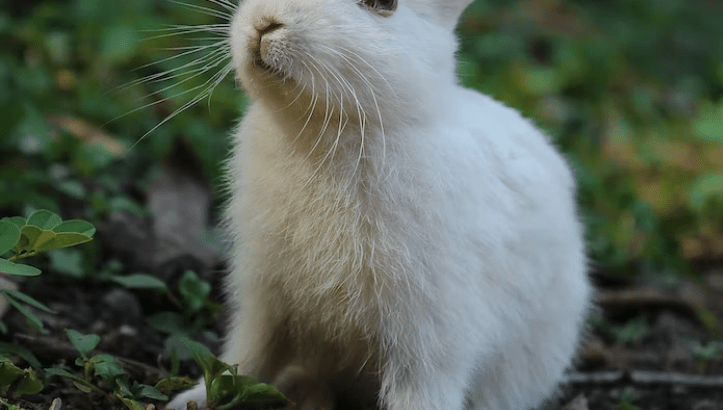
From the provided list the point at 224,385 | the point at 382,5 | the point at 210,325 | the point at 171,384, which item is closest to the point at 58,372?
the point at 171,384

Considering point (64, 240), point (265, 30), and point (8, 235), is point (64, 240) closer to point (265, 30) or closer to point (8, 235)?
point (8, 235)

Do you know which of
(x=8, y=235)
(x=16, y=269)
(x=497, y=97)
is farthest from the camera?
(x=497, y=97)

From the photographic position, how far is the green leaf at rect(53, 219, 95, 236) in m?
2.73

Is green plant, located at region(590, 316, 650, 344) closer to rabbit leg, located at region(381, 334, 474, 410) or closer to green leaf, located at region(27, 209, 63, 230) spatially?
rabbit leg, located at region(381, 334, 474, 410)

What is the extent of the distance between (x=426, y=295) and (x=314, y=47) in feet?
2.91

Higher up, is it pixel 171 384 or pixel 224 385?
pixel 224 385

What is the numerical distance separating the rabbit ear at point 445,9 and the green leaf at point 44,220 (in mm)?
1381

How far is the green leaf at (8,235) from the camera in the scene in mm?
2559

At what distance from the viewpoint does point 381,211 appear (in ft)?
9.05

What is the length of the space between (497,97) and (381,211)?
10.9ft

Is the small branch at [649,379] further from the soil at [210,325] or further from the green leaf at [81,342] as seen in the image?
the green leaf at [81,342]

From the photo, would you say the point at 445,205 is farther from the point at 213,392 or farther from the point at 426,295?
the point at 213,392

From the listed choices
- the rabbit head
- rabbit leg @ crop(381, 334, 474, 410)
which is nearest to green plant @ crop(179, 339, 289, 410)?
rabbit leg @ crop(381, 334, 474, 410)

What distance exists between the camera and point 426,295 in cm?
277
